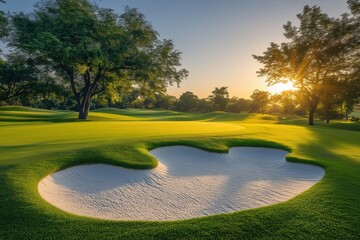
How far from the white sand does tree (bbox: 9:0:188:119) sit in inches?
877

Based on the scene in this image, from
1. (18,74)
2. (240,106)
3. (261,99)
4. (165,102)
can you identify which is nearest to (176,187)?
(18,74)

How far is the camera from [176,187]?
7.25 meters

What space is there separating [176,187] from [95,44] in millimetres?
26873

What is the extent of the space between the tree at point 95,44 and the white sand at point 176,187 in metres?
22.3

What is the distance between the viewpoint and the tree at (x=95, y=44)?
27438 millimetres

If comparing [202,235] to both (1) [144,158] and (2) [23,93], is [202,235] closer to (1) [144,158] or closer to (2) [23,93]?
(1) [144,158]

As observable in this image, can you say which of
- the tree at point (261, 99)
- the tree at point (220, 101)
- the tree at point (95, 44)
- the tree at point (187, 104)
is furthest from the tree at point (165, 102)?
the tree at point (95, 44)

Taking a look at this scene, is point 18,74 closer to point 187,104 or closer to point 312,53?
point 312,53

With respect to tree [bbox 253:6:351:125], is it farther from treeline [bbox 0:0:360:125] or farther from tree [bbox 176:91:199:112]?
tree [bbox 176:91:199:112]

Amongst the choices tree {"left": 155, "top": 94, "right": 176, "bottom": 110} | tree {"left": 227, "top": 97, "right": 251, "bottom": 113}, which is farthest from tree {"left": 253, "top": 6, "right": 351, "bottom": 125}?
tree {"left": 155, "top": 94, "right": 176, "bottom": 110}

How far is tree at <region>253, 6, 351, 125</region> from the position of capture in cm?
3606

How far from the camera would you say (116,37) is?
30578mm

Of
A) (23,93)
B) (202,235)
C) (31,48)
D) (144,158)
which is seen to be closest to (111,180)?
(144,158)

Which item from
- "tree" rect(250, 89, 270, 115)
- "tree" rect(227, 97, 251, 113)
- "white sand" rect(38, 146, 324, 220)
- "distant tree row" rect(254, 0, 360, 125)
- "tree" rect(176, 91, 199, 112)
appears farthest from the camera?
"tree" rect(176, 91, 199, 112)
